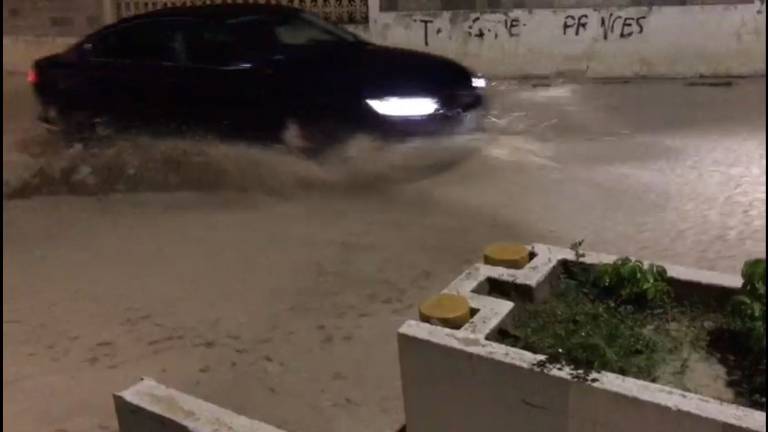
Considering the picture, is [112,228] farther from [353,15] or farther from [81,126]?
[353,15]

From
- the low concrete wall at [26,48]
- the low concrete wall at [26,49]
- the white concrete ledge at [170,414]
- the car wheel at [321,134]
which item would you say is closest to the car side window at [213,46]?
the car wheel at [321,134]

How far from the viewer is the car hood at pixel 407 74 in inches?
231

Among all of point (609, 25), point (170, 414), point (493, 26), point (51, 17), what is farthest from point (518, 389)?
point (51, 17)

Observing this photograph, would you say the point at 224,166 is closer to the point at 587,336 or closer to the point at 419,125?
the point at 419,125

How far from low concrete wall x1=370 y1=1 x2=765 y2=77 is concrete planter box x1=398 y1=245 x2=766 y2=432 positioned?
25.9 ft

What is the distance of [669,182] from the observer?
5.84 m

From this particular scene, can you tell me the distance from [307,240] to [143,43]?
111 inches

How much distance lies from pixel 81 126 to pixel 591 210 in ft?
15.6

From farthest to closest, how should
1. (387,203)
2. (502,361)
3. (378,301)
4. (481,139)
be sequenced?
(481,139), (387,203), (378,301), (502,361)

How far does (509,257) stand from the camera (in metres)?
2.90

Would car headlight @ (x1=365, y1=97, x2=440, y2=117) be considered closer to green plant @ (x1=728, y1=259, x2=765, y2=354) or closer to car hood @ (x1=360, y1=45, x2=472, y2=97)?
car hood @ (x1=360, y1=45, x2=472, y2=97)

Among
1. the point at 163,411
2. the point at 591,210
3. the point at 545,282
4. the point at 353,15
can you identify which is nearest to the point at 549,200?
the point at 591,210

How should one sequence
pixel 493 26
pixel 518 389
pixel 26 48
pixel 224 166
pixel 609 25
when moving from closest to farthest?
pixel 518 389
pixel 224 166
pixel 609 25
pixel 493 26
pixel 26 48

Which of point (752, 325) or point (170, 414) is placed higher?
point (752, 325)
